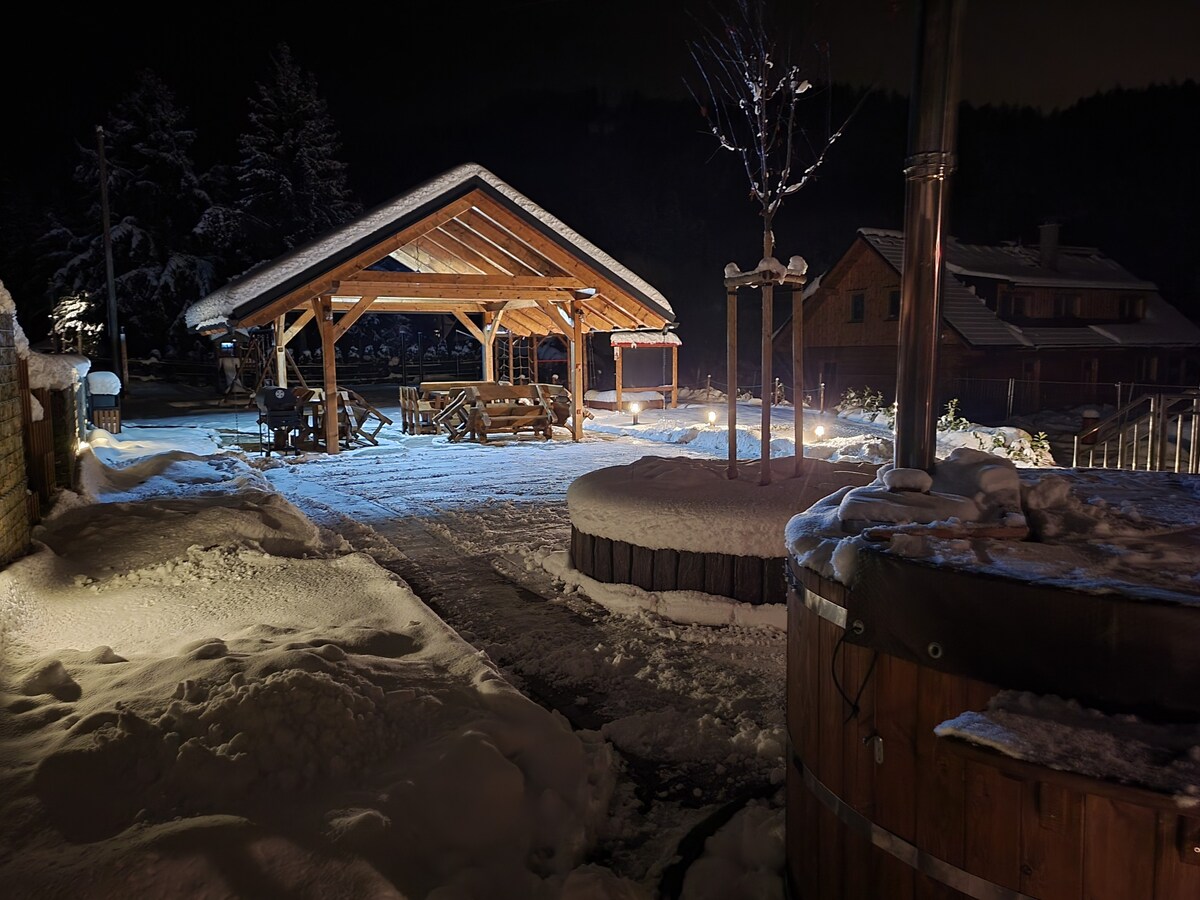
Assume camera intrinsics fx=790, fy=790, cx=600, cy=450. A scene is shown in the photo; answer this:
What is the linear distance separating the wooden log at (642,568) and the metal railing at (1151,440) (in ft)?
13.9

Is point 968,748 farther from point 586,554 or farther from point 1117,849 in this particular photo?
point 586,554

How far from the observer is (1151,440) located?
9.38 metres

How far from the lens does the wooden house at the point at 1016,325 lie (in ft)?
92.3

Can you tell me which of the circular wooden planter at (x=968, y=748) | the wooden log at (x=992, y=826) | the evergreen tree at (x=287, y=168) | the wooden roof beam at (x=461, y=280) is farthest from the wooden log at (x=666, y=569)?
the evergreen tree at (x=287, y=168)

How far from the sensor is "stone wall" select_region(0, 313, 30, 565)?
5555mm

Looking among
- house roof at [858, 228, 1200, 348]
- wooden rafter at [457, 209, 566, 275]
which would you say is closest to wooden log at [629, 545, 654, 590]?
wooden rafter at [457, 209, 566, 275]

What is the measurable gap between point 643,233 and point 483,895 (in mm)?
60462

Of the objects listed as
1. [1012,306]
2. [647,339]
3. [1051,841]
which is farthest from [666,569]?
[1012,306]

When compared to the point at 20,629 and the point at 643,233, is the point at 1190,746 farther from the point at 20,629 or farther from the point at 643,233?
the point at 643,233

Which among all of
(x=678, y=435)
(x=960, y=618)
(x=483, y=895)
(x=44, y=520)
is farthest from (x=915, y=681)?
(x=678, y=435)

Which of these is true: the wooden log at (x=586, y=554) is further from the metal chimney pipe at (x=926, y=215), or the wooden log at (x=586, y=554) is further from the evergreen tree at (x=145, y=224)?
the evergreen tree at (x=145, y=224)

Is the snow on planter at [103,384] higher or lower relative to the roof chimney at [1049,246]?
lower

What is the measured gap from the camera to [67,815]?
283 cm

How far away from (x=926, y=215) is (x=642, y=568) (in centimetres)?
378
